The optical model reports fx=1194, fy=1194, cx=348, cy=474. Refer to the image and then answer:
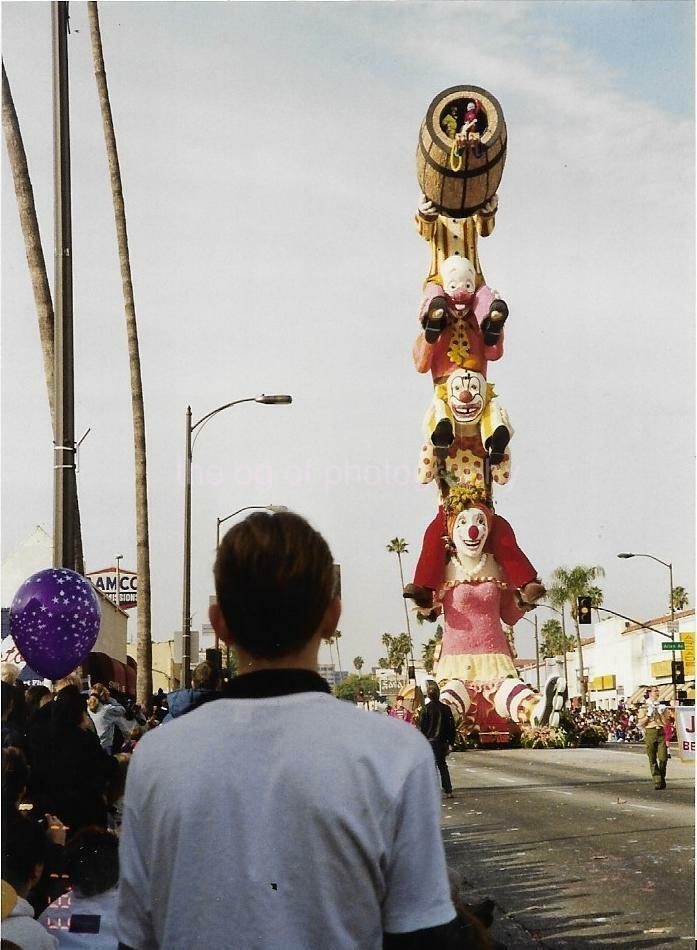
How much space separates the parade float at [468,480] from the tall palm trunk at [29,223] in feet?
44.4

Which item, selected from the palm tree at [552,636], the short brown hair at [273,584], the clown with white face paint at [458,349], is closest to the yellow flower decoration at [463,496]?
the clown with white face paint at [458,349]

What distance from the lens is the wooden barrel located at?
88.1 feet

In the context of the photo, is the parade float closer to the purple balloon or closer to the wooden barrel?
the wooden barrel

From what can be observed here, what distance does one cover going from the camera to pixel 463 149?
26.8 meters

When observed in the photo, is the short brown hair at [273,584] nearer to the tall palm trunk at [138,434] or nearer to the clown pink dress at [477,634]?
the tall palm trunk at [138,434]

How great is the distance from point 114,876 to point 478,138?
24.2 m

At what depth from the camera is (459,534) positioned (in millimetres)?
28531

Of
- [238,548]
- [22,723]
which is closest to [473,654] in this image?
[22,723]

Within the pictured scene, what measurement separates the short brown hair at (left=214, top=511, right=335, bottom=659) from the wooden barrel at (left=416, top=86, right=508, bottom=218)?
1011 inches

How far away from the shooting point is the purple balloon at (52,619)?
7.74 metres

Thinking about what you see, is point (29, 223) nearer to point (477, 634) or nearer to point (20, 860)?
point (20, 860)

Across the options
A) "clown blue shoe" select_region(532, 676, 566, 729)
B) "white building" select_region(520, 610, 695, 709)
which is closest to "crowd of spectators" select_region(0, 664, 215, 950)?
"clown blue shoe" select_region(532, 676, 566, 729)

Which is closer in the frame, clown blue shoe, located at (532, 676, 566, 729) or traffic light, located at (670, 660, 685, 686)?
clown blue shoe, located at (532, 676, 566, 729)

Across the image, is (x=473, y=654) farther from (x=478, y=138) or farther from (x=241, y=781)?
(x=241, y=781)
